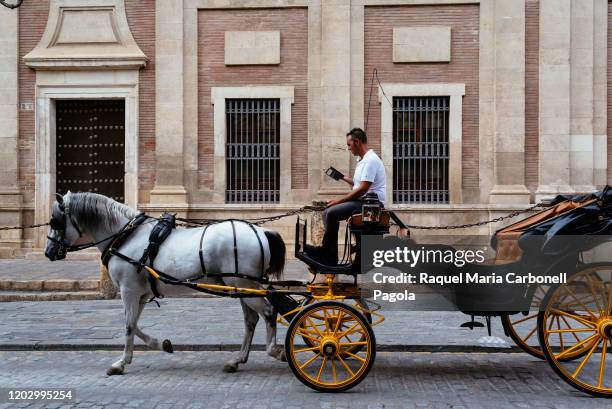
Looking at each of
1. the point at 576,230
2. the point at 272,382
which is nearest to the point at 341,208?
the point at 272,382

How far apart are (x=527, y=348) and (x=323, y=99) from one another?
34.2ft

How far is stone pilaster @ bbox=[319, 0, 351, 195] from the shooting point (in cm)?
1680

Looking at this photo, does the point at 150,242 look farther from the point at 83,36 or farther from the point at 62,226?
the point at 83,36

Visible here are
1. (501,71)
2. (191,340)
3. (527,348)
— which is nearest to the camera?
(527,348)

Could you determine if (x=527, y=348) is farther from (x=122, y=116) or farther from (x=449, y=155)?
(x=122, y=116)

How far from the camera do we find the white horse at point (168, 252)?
720 cm

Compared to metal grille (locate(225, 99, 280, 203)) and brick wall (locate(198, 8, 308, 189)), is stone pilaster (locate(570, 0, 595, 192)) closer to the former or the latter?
brick wall (locate(198, 8, 308, 189))

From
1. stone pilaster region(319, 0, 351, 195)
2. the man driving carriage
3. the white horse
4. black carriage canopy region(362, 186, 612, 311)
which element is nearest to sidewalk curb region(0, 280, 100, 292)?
the white horse

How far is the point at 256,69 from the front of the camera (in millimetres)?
17062

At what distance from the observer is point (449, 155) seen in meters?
16.8

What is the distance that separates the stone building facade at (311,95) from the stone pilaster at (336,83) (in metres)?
0.03

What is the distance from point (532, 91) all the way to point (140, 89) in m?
8.68

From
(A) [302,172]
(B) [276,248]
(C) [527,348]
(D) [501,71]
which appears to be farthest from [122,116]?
(C) [527,348]

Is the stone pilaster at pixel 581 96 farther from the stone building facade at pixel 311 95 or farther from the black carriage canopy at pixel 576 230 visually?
the black carriage canopy at pixel 576 230
